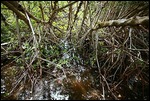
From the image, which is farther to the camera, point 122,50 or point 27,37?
point 27,37

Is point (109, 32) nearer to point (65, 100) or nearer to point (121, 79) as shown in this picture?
point (121, 79)

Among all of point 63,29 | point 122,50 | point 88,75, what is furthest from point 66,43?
point 122,50

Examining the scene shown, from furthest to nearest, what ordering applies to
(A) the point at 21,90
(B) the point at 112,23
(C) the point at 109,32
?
(C) the point at 109,32 < (A) the point at 21,90 < (B) the point at 112,23

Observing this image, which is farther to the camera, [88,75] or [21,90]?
[88,75]

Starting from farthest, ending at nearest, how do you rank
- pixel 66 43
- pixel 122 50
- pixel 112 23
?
pixel 66 43 → pixel 122 50 → pixel 112 23

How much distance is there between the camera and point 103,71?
11.3 ft

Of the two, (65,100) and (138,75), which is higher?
(138,75)

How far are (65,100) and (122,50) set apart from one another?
3.83 feet

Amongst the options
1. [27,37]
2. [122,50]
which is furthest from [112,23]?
[27,37]

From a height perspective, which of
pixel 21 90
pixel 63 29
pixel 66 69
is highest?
pixel 63 29

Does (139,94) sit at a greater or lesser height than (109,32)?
lesser

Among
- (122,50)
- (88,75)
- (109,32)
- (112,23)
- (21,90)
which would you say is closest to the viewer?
(112,23)

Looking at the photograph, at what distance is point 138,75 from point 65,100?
4.08 feet

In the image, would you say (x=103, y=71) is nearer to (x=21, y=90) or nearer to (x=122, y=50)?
(x=122, y=50)
